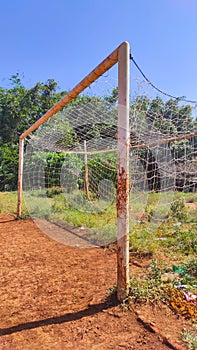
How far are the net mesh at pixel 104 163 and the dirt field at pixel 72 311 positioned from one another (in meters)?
0.78

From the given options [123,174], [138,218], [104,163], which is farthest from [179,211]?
[123,174]

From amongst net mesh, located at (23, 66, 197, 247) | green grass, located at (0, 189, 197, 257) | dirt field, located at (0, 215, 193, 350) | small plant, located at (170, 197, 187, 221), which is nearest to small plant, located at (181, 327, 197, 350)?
dirt field, located at (0, 215, 193, 350)

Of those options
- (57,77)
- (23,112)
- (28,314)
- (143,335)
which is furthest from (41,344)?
(57,77)

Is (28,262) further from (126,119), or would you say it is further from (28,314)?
(126,119)

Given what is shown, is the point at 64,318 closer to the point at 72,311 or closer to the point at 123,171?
the point at 72,311

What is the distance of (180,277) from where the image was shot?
2076 mm

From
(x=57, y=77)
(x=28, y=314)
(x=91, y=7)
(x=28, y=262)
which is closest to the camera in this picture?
(x=28, y=314)

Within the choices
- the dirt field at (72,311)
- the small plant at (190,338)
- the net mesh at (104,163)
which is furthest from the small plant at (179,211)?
the small plant at (190,338)

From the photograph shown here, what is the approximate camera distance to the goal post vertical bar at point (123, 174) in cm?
176

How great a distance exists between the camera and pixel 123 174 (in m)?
1.77

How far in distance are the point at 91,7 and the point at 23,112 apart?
28.9 feet

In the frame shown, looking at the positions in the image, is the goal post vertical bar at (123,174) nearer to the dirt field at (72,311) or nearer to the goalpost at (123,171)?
the goalpost at (123,171)

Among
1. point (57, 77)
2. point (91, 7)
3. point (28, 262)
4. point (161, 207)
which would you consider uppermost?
point (57, 77)

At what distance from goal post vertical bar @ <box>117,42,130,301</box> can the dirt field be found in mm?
225
